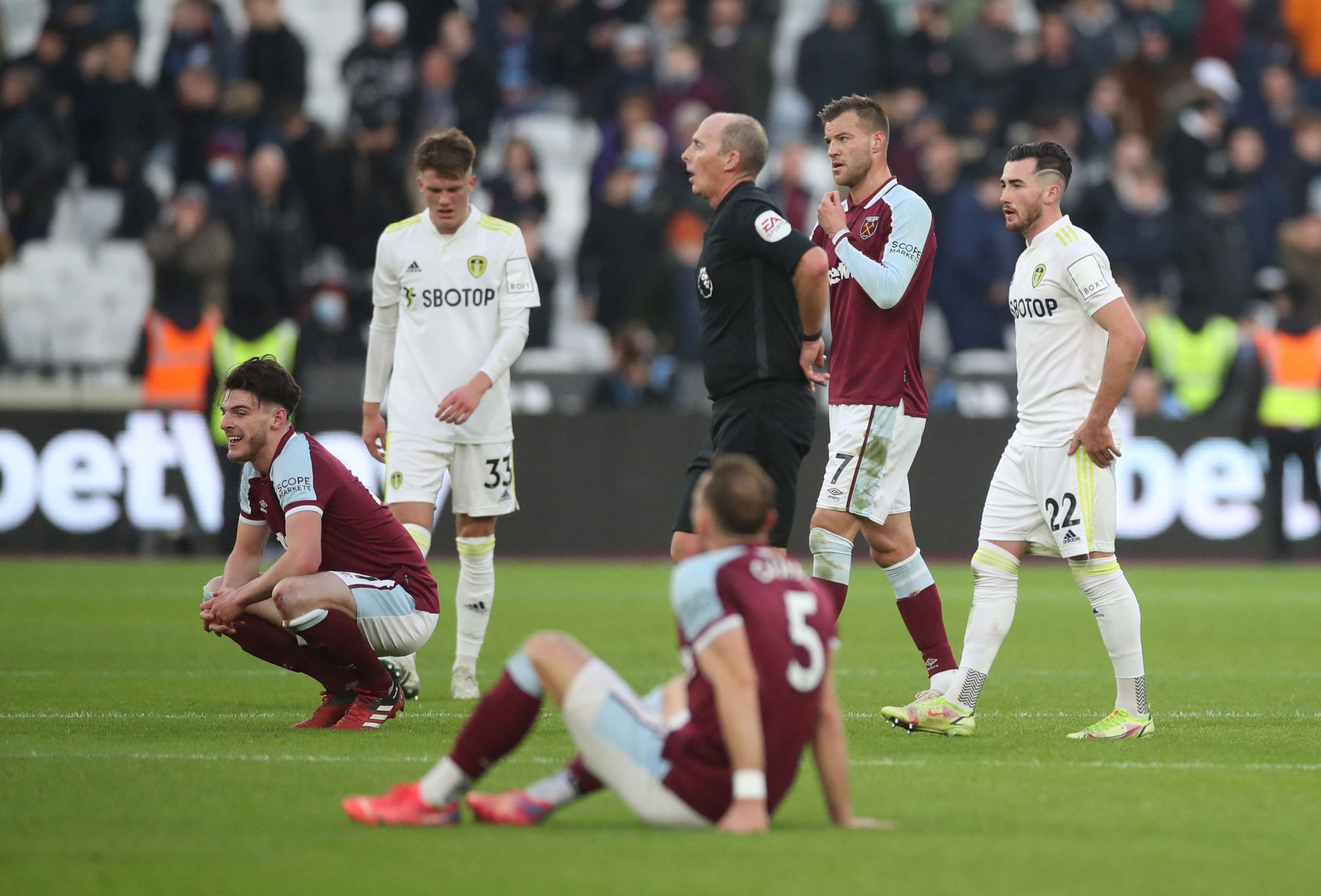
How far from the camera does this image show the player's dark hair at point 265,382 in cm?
746

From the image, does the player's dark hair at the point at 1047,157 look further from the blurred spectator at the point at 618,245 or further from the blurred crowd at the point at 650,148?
the blurred spectator at the point at 618,245

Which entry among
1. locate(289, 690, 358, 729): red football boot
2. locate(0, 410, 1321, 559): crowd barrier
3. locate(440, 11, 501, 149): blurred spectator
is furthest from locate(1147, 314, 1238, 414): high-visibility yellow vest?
locate(289, 690, 358, 729): red football boot

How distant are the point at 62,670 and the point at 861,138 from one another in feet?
15.9

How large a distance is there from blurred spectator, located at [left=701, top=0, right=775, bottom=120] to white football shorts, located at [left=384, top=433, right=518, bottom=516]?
1175 centimetres

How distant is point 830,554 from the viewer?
26.1 feet

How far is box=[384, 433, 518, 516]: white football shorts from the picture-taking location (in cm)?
917

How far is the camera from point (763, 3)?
21531 millimetres

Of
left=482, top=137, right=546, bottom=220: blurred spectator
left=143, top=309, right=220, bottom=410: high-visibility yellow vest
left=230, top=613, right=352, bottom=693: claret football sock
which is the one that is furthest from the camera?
left=482, top=137, right=546, bottom=220: blurred spectator

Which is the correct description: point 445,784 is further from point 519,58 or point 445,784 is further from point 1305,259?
point 519,58

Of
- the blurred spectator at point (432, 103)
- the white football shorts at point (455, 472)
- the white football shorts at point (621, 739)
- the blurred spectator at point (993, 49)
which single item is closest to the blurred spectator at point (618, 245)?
the blurred spectator at point (432, 103)

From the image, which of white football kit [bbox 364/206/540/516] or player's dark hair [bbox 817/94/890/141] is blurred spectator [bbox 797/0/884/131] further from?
player's dark hair [bbox 817/94/890/141]

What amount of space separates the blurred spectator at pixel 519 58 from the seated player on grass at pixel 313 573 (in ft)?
43.4

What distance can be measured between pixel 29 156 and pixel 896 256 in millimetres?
12864

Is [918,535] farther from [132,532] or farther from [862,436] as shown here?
[862,436]
